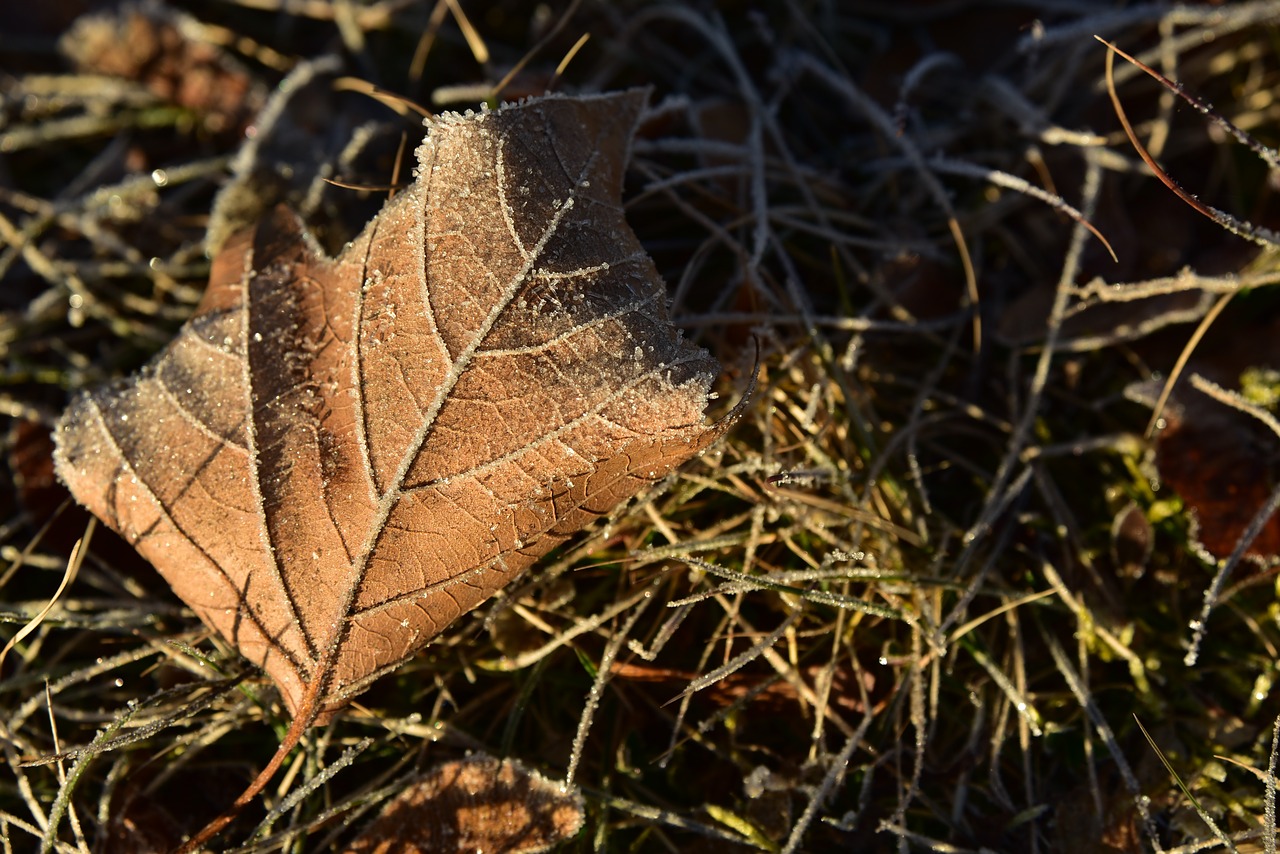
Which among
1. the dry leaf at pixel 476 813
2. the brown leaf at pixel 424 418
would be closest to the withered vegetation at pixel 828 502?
the dry leaf at pixel 476 813

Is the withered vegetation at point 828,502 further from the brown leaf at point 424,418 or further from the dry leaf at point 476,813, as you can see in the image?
the brown leaf at point 424,418

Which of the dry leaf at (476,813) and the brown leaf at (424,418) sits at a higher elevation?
the brown leaf at (424,418)

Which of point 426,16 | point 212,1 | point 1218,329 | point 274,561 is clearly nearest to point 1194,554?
point 1218,329

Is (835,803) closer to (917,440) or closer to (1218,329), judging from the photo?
(917,440)

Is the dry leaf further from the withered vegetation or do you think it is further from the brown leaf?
the brown leaf

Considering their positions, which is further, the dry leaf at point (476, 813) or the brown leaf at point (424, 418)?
the dry leaf at point (476, 813)

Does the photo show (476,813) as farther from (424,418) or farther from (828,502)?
(828,502)
